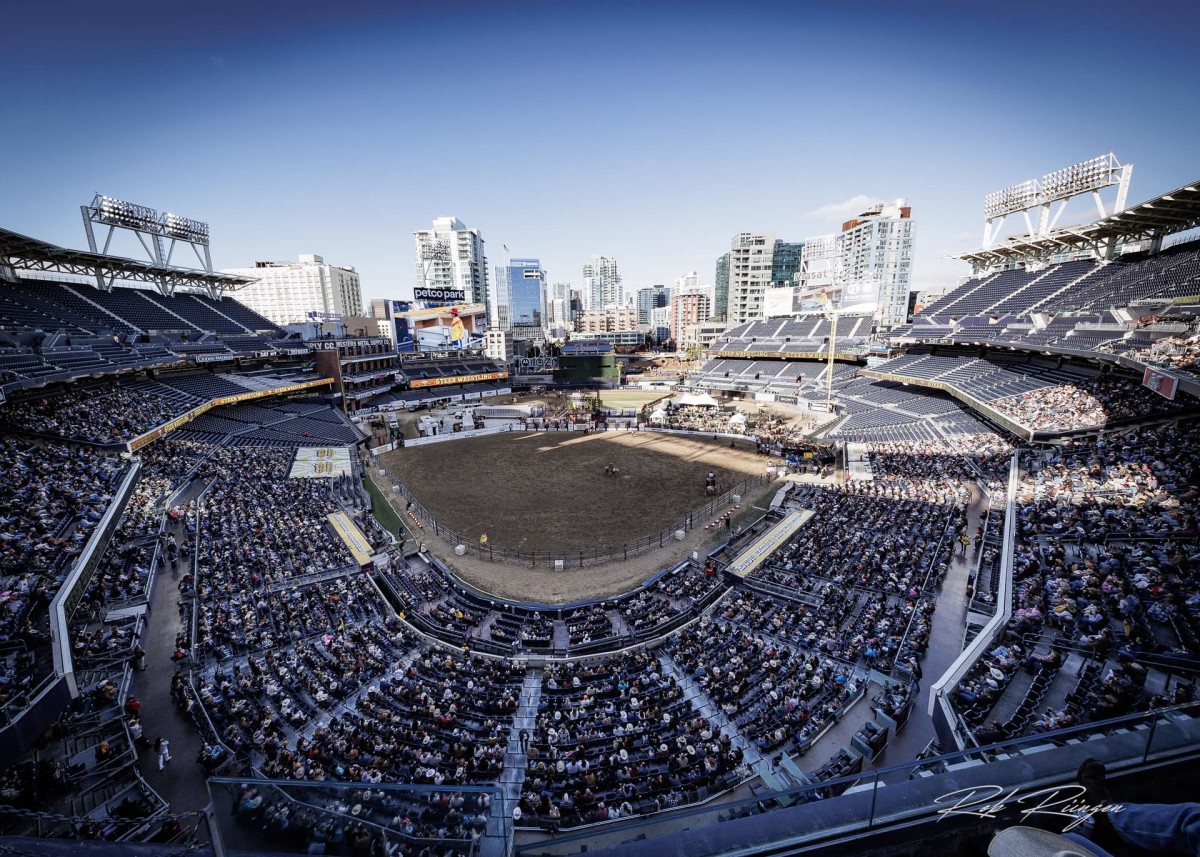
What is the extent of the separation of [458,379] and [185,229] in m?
33.4

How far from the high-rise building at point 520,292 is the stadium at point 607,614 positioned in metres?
89.3

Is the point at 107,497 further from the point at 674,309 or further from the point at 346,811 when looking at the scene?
the point at 674,309

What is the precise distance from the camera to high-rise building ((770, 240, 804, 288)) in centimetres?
11900

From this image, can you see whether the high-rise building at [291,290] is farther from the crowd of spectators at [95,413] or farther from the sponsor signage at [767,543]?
the sponsor signage at [767,543]

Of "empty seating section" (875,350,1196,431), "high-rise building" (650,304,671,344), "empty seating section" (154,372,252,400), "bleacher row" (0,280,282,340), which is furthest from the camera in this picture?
"high-rise building" (650,304,671,344)

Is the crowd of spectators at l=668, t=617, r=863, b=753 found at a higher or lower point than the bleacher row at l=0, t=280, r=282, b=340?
lower

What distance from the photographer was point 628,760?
1084 cm

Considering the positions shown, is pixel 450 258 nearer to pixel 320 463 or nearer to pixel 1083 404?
pixel 320 463

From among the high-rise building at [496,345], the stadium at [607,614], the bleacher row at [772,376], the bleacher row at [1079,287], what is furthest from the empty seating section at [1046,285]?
the high-rise building at [496,345]

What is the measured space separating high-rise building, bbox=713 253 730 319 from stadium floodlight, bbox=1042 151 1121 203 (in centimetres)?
8498

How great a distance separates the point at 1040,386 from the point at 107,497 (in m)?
50.9

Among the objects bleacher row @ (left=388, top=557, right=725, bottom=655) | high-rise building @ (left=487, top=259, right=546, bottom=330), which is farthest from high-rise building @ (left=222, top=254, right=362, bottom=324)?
bleacher row @ (left=388, top=557, right=725, bottom=655)

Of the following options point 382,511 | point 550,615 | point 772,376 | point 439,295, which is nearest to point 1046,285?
point 772,376

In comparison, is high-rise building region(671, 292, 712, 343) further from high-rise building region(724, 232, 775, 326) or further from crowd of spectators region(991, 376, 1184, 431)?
crowd of spectators region(991, 376, 1184, 431)
